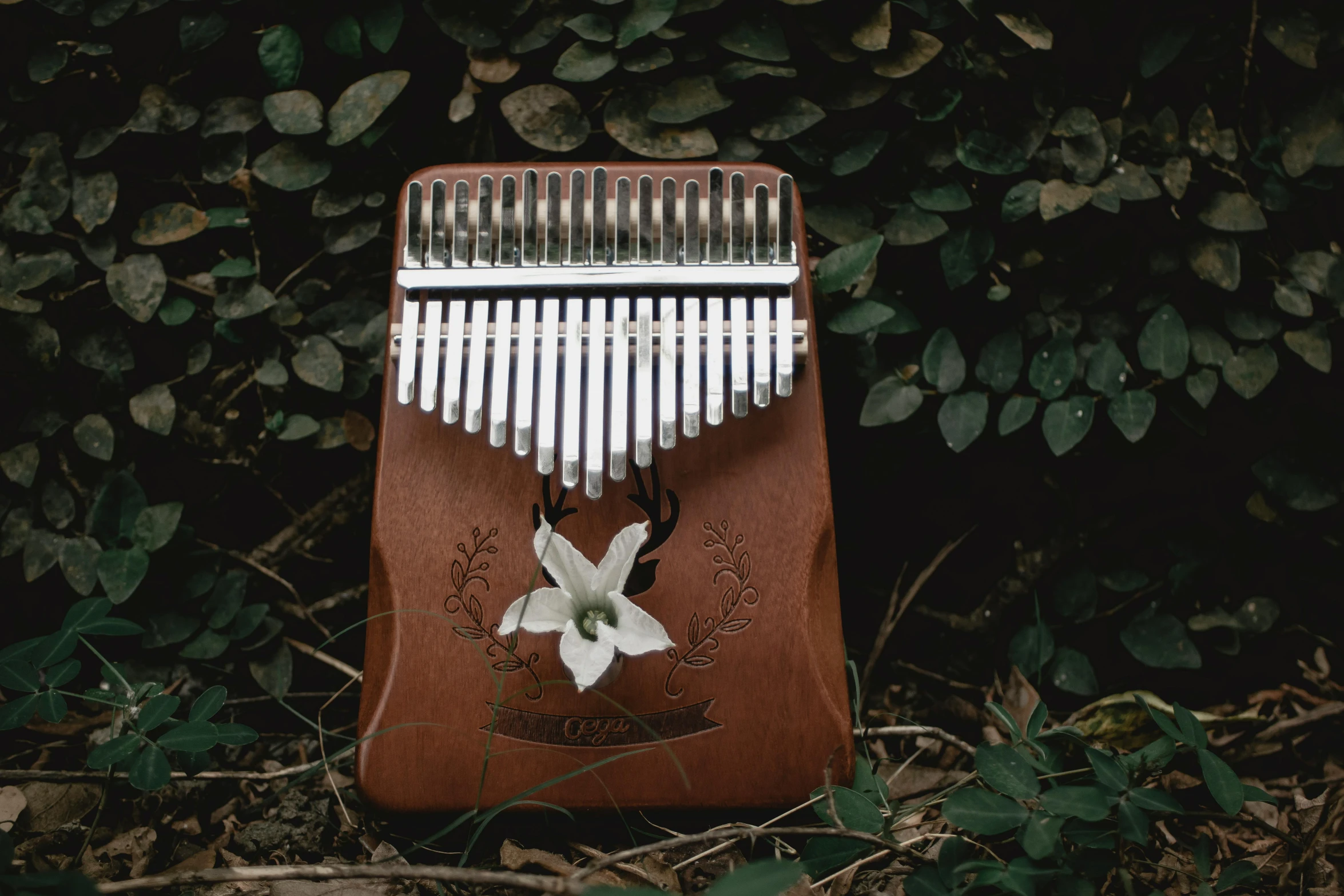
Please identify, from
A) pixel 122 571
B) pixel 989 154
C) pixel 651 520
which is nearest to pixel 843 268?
pixel 989 154

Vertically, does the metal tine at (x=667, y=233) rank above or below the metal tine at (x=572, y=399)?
above

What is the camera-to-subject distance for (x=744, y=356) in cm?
114

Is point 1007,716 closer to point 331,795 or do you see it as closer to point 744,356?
point 744,356

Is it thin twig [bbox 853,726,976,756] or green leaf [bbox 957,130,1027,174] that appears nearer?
thin twig [bbox 853,726,976,756]

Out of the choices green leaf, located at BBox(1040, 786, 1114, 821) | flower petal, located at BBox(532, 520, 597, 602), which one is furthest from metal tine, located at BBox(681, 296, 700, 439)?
green leaf, located at BBox(1040, 786, 1114, 821)

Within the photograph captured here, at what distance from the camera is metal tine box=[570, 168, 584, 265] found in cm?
118

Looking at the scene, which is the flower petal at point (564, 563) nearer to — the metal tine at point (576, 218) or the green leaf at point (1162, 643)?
the metal tine at point (576, 218)

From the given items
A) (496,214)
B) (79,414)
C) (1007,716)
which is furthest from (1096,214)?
(79,414)

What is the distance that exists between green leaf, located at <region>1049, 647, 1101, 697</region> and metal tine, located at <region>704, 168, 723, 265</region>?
94cm

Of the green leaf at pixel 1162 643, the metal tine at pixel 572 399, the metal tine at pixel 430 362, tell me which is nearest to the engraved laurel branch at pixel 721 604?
the metal tine at pixel 572 399

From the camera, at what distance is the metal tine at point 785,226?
3.88ft

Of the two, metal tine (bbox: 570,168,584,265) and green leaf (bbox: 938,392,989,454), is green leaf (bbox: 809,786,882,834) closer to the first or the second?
green leaf (bbox: 938,392,989,454)

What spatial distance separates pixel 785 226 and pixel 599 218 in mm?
261

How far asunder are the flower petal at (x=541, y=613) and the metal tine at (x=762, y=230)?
0.53 metres
